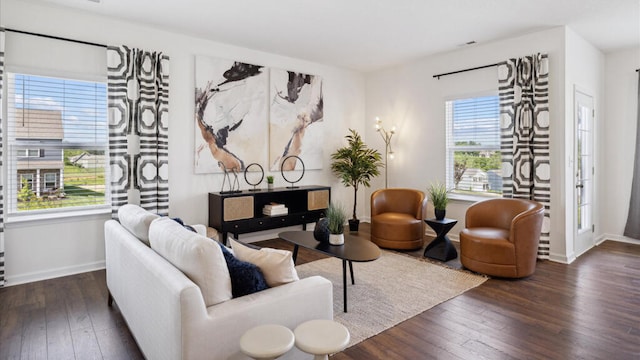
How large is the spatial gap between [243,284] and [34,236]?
9.96 ft

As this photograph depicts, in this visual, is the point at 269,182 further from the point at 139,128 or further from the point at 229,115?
the point at 139,128

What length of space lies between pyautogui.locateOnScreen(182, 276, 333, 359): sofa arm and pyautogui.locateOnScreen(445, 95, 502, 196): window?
3.83m

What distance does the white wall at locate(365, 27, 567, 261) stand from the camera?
14.1ft

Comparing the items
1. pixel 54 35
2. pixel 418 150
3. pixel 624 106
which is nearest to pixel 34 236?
Result: pixel 54 35

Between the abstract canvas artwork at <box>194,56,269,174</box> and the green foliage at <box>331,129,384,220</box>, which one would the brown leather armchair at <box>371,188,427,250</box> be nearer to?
the green foliage at <box>331,129,384,220</box>

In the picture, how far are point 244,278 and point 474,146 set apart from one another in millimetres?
4284

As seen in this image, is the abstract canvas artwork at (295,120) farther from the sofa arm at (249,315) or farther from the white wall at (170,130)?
the sofa arm at (249,315)

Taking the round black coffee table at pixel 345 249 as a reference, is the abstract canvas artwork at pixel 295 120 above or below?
above

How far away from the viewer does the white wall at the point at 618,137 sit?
5113 millimetres

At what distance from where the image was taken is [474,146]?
519 cm

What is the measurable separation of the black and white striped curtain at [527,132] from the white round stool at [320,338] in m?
3.61

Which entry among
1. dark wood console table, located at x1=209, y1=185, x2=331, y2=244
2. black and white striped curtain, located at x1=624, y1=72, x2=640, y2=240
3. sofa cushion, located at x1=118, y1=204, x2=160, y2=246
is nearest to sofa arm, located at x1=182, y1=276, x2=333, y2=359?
sofa cushion, located at x1=118, y1=204, x2=160, y2=246

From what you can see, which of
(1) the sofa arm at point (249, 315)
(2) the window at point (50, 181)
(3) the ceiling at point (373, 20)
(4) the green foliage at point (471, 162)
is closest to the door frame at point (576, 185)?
(3) the ceiling at point (373, 20)

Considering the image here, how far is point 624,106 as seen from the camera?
518cm
